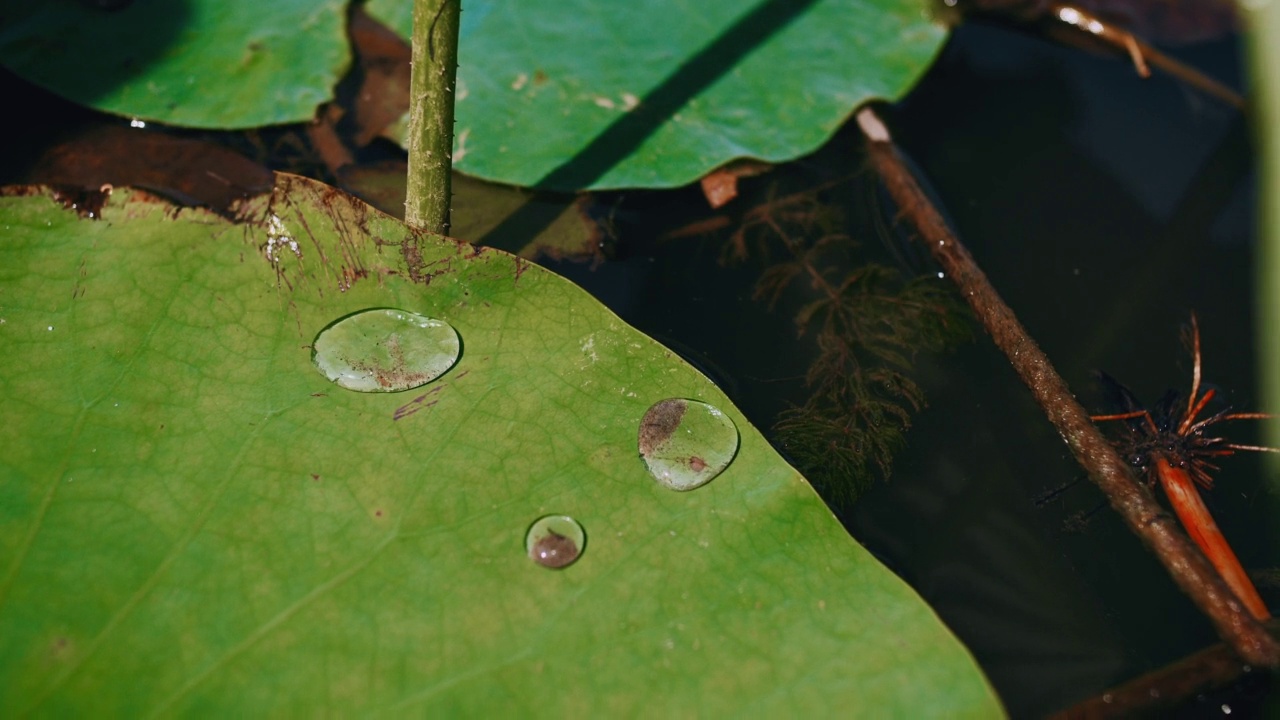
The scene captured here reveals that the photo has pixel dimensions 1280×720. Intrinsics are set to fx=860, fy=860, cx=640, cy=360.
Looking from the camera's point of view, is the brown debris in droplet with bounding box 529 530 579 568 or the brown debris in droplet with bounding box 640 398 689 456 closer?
the brown debris in droplet with bounding box 529 530 579 568

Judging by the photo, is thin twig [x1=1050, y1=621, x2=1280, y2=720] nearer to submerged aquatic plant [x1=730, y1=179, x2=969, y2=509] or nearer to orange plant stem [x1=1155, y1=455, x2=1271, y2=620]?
orange plant stem [x1=1155, y1=455, x2=1271, y2=620]

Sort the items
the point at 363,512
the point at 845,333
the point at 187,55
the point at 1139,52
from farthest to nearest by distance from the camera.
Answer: the point at 1139,52 < the point at 187,55 < the point at 845,333 < the point at 363,512

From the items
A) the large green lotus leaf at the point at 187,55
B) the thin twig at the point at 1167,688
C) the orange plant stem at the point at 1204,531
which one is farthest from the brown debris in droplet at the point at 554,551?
the large green lotus leaf at the point at 187,55

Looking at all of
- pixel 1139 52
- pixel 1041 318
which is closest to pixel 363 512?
pixel 1041 318

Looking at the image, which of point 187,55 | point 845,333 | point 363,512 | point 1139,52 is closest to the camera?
point 363,512

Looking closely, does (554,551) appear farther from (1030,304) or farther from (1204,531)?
(1030,304)

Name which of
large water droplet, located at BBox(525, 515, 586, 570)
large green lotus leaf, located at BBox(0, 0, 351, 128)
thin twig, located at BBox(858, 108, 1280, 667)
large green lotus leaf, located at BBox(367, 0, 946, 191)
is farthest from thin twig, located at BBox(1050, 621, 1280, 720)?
large green lotus leaf, located at BBox(0, 0, 351, 128)

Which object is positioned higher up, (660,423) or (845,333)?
(660,423)
